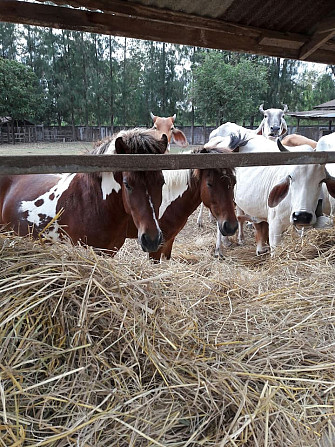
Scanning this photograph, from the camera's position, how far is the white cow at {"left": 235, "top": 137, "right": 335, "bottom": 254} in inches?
120

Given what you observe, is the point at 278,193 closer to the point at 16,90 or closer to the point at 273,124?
the point at 273,124

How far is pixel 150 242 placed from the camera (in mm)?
2283

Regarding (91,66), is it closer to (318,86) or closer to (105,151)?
(318,86)

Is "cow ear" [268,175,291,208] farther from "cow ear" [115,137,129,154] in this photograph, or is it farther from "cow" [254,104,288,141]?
"cow" [254,104,288,141]

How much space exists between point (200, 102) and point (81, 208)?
21.3 meters

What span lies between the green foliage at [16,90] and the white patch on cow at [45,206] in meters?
33.7

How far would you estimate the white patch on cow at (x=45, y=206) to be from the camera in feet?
9.59

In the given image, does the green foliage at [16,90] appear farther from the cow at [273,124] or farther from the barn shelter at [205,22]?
the barn shelter at [205,22]

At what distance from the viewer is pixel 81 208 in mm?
2756

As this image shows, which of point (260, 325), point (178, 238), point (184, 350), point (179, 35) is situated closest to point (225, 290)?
point (260, 325)

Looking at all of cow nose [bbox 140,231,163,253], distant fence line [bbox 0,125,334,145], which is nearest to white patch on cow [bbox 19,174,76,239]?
cow nose [bbox 140,231,163,253]

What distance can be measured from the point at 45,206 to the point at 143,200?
112cm

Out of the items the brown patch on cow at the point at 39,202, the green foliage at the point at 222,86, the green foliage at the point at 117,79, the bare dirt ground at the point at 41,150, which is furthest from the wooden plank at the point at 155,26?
the green foliage at the point at 117,79

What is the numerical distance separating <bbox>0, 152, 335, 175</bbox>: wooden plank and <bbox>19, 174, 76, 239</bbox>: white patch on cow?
165 centimetres
